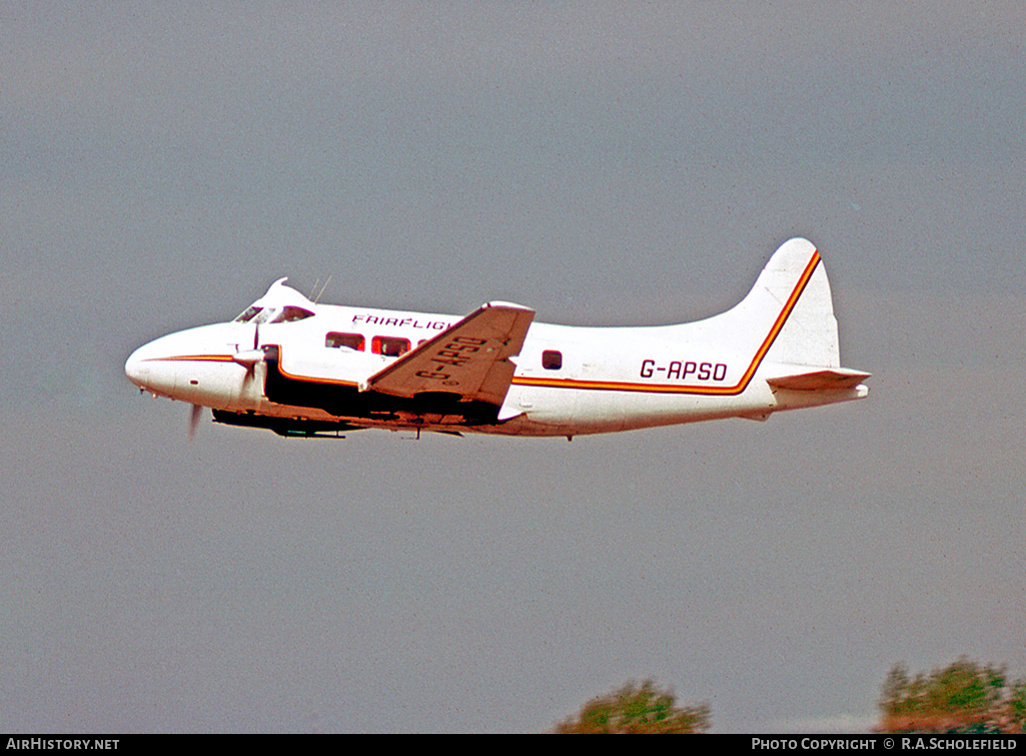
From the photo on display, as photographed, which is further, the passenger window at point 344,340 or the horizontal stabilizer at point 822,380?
the horizontal stabilizer at point 822,380

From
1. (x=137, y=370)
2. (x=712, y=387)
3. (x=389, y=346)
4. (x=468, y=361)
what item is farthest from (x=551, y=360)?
(x=137, y=370)

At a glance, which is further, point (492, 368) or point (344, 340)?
point (344, 340)

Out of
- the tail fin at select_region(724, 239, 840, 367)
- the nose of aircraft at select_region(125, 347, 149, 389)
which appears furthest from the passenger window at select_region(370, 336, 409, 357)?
the tail fin at select_region(724, 239, 840, 367)

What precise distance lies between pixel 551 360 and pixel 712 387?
343cm

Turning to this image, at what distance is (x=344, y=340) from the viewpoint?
27500 mm

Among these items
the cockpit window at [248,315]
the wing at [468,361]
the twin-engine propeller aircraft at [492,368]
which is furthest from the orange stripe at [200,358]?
the wing at [468,361]

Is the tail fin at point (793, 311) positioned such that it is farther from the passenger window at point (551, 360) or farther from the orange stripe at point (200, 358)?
the orange stripe at point (200, 358)

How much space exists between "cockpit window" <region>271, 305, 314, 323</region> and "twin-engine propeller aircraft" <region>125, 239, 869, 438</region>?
2 cm

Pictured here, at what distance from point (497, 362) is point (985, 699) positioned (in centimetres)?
1659

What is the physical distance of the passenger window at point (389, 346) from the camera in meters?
27.6

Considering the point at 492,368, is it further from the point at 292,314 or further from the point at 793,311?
the point at 793,311

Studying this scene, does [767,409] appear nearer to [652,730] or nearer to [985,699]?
[652,730]

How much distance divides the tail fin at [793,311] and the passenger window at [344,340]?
7.90 metres
